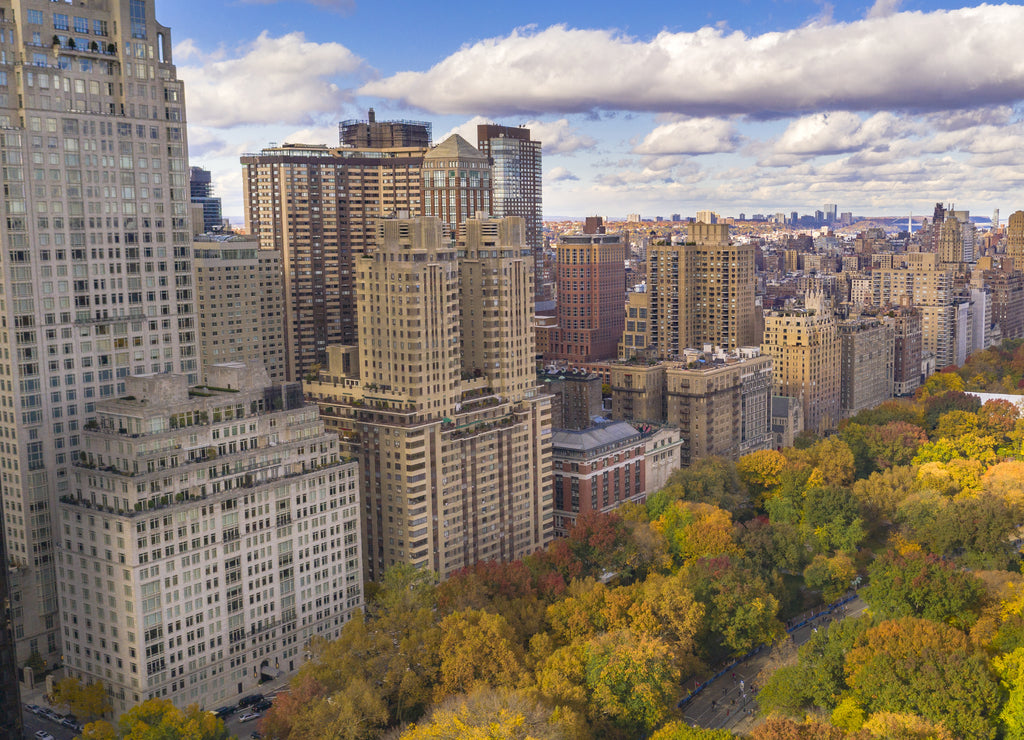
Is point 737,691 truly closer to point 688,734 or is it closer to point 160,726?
point 688,734

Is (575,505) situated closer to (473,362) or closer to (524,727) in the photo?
(473,362)

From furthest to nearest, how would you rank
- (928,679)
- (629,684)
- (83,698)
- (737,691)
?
1. (737,691)
2. (83,698)
3. (629,684)
4. (928,679)

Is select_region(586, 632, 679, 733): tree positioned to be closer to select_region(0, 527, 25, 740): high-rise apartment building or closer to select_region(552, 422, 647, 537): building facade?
select_region(0, 527, 25, 740): high-rise apartment building

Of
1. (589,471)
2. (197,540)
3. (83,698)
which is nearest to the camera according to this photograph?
(83,698)

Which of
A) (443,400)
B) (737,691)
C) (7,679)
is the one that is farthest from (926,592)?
(7,679)

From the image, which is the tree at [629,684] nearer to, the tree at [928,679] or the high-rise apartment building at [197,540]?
the tree at [928,679]

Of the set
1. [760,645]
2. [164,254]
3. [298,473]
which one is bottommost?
[760,645]

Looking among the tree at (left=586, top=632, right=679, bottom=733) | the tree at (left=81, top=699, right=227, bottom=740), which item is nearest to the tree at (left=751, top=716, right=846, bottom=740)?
the tree at (left=586, top=632, right=679, bottom=733)

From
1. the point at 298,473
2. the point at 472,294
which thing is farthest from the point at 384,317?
the point at 298,473
